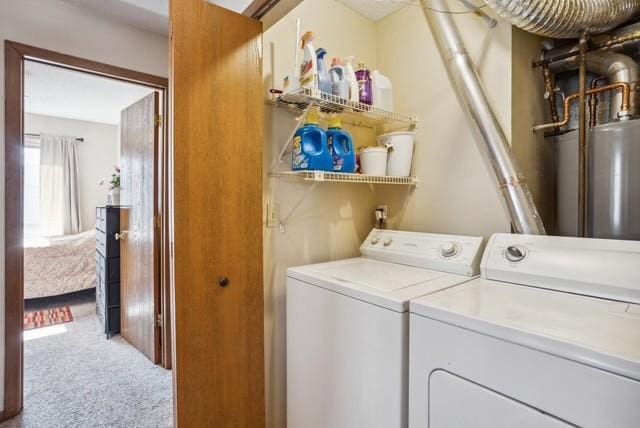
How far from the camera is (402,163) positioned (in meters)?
1.87

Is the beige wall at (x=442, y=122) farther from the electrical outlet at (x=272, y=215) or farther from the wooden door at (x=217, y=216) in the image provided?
the wooden door at (x=217, y=216)

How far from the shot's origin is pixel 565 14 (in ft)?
4.33

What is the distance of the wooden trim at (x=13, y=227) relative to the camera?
182 centimetres

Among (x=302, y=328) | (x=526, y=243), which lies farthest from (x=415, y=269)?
(x=302, y=328)

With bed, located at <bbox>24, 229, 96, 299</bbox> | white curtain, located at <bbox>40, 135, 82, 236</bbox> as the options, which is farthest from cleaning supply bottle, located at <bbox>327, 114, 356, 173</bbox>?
→ white curtain, located at <bbox>40, 135, 82, 236</bbox>

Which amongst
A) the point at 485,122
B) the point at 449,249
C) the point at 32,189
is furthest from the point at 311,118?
the point at 32,189

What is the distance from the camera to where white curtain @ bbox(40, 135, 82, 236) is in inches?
203

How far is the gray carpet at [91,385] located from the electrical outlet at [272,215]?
4.52ft

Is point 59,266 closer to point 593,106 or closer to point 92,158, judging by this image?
point 92,158

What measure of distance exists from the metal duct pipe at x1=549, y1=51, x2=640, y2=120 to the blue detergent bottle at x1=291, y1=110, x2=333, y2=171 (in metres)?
1.30

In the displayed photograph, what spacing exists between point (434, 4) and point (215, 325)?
1.85 meters

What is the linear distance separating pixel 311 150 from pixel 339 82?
36 centimetres

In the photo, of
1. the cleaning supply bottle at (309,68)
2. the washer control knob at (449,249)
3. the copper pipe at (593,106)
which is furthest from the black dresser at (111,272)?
the copper pipe at (593,106)

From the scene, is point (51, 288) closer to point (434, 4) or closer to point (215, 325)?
point (215, 325)
